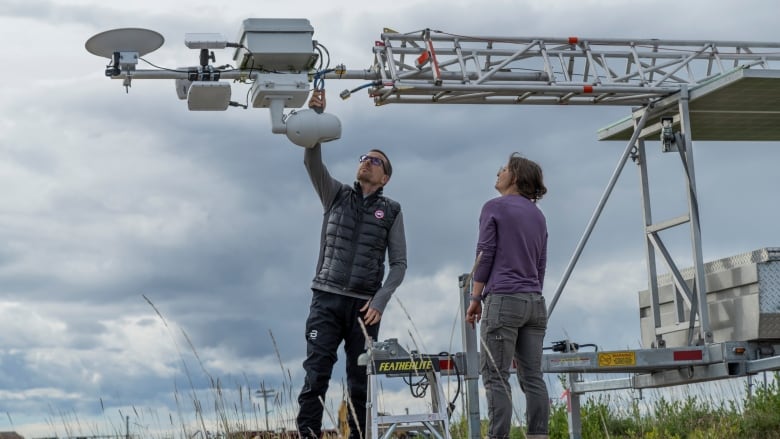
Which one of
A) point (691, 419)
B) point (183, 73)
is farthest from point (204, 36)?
point (691, 419)

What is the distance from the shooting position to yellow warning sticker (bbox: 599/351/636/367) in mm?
8734

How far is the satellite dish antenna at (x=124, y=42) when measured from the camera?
27.7 ft

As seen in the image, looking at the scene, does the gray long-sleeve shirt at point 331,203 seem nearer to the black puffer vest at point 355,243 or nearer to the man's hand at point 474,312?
the black puffer vest at point 355,243

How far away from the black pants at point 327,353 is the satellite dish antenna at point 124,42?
328 cm

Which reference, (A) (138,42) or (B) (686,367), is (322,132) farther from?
(B) (686,367)

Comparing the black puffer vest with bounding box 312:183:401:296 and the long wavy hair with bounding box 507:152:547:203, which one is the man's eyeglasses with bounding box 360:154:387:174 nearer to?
the black puffer vest with bounding box 312:183:401:296

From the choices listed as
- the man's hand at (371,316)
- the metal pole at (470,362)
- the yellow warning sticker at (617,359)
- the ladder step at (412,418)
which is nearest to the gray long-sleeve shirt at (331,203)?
the man's hand at (371,316)

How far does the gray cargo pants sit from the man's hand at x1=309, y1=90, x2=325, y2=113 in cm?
A: 192

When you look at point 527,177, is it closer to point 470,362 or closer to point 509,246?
point 509,246

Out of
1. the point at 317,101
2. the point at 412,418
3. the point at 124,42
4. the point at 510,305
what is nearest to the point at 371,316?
the point at 412,418

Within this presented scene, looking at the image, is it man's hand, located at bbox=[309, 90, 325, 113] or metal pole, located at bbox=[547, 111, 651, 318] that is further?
metal pole, located at bbox=[547, 111, 651, 318]

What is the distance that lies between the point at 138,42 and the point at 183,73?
0.44 m

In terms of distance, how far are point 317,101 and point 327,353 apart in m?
1.68

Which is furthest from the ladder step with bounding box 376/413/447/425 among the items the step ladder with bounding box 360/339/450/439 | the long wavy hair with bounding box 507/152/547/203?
the long wavy hair with bounding box 507/152/547/203
